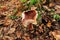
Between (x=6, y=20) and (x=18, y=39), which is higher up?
(x=6, y=20)

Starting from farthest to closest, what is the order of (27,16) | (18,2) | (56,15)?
(18,2) → (56,15) → (27,16)

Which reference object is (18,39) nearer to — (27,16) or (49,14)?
(27,16)

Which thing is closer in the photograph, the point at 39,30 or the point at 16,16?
the point at 39,30

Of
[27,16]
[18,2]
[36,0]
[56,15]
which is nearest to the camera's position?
[27,16]

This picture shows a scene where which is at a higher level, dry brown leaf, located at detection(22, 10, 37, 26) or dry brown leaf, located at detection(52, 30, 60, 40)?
dry brown leaf, located at detection(22, 10, 37, 26)

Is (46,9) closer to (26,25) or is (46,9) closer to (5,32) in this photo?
(26,25)

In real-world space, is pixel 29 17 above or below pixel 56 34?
above

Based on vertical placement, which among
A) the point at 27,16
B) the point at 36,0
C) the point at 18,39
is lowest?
the point at 18,39

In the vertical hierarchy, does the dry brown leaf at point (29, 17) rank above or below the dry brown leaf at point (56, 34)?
above

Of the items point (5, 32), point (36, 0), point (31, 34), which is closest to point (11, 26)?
point (5, 32)
